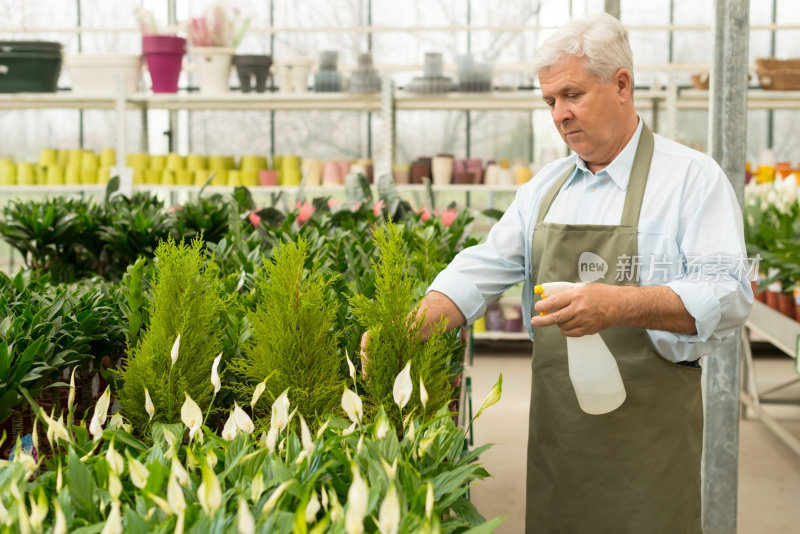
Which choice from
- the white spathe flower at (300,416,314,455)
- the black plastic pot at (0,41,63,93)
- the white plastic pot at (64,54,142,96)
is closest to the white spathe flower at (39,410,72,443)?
the white spathe flower at (300,416,314,455)

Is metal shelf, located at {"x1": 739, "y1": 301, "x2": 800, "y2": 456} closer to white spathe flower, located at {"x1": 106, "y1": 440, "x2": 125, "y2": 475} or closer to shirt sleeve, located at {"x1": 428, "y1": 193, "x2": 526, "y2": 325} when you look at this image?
shirt sleeve, located at {"x1": 428, "y1": 193, "x2": 526, "y2": 325}

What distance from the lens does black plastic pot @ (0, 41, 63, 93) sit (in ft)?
22.0

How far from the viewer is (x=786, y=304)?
4.12 m

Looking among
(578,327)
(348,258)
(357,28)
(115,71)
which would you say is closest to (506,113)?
(357,28)

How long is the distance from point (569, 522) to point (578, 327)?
612 mm

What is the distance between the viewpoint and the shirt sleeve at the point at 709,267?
176 cm

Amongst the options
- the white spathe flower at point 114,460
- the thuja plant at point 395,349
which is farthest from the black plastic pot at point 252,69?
the white spathe flower at point 114,460

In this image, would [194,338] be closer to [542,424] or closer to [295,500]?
[295,500]

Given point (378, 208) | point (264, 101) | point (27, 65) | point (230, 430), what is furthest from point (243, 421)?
point (27, 65)

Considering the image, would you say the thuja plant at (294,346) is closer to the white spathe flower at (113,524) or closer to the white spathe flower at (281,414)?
the white spathe flower at (281,414)

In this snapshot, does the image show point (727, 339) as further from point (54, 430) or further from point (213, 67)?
point (213, 67)

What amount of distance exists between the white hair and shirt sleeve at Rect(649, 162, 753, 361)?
291 millimetres

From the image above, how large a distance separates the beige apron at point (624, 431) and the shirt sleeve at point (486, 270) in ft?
0.30

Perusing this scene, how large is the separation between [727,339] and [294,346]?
4.65 ft
